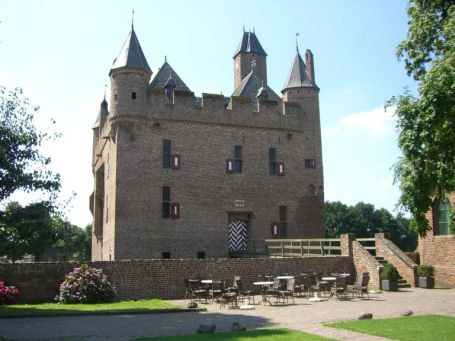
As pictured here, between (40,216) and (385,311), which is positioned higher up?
(40,216)

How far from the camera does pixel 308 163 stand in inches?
1202

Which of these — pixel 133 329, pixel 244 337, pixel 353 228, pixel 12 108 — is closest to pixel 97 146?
pixel 12 108

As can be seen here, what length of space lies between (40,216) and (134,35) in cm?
1719

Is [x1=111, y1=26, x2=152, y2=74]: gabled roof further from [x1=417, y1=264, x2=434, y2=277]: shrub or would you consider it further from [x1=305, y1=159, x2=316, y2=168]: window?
[x1=417, y1=264, x2=434, y2=277]: shrub

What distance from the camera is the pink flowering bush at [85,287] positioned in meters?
15.6

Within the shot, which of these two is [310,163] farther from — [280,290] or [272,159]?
[280,290]

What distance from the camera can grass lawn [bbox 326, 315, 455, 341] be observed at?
9.03m

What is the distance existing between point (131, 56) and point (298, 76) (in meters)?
10.5

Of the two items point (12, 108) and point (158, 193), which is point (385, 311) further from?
point (158, 193)

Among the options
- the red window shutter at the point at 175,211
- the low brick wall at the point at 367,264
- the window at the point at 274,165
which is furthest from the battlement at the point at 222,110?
the low brick wall at the point at 367,264

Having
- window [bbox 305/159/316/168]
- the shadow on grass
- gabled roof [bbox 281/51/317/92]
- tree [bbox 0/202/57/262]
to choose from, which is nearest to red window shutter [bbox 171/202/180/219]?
window [bbox 305/159/316/168]

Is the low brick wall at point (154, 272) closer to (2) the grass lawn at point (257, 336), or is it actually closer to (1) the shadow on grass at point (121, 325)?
(1) the shadow on grass at point (121, 325)

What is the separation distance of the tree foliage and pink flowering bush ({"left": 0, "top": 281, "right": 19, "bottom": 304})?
48.7m

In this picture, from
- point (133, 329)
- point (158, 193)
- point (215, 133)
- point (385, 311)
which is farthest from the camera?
point (215, 133)
